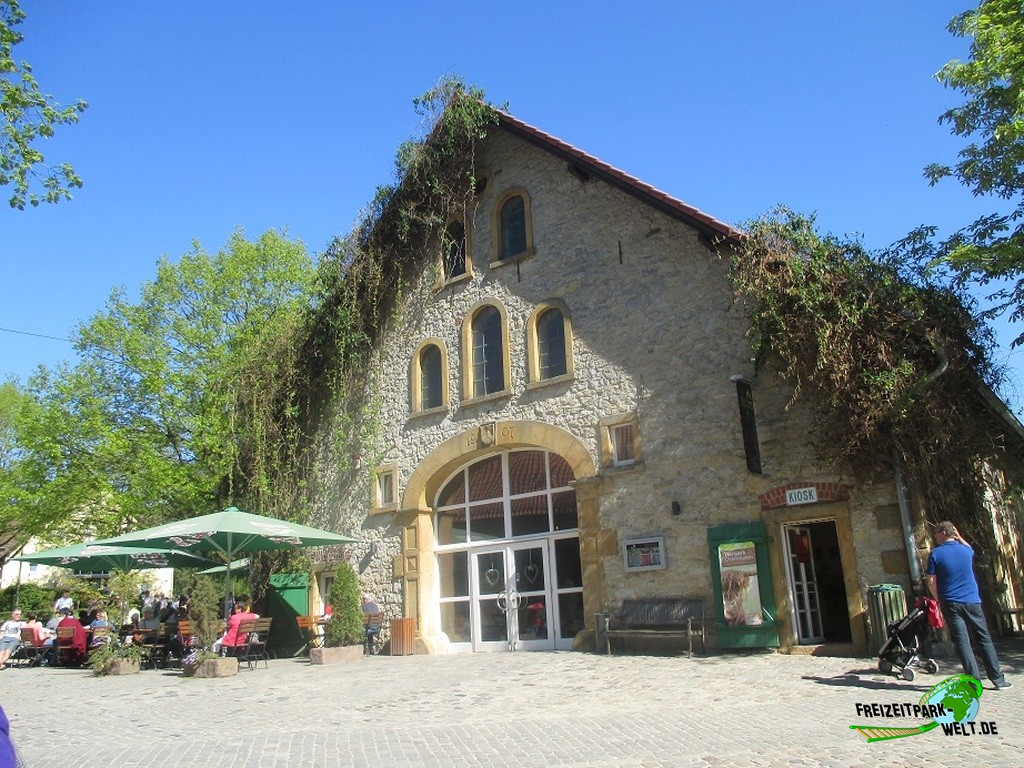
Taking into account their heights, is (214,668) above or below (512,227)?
below

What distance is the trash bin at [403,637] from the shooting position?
46.0 feet

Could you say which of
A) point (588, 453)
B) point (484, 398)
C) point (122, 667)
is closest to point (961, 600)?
point (588, 453)

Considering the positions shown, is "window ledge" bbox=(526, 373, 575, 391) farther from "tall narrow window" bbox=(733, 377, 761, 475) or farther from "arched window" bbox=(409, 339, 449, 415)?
"tall narrow window" bbox=(733, 377, 761, 475)

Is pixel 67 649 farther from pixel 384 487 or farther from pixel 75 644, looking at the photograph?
pixel 384 487

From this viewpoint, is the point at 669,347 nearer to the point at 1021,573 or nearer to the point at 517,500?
the point at 517,500

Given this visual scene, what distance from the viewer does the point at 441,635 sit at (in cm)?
1438

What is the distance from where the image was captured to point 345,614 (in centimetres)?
1429

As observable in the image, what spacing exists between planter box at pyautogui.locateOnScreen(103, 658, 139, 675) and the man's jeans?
11327 mm

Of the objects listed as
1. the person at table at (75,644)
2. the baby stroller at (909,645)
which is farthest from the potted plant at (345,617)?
the baby stroller at (909,645)

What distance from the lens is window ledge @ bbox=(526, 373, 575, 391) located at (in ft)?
43.6

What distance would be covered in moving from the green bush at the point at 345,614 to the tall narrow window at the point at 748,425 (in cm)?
731

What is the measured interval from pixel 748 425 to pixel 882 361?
6.11 feet

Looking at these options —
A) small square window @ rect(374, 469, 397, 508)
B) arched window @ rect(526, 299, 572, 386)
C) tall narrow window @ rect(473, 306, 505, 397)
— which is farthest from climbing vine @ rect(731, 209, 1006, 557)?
small square window @ rect(374, 469, 397, 508)

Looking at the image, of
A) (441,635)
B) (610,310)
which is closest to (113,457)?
(441,635)
